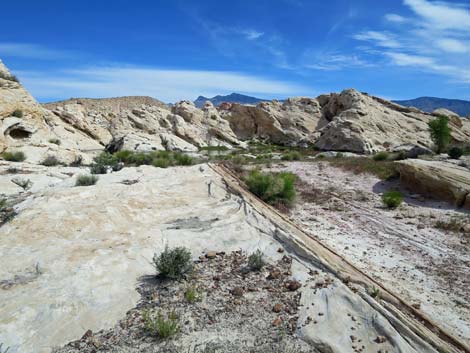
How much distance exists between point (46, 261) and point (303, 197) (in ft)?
26.4

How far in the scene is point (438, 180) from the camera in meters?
11.5

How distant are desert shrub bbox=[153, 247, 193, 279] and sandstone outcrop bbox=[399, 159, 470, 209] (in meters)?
9.24

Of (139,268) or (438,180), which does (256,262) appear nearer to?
(139,268)

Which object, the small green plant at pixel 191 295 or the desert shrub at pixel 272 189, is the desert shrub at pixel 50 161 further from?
the small green plant at pixel 191 295

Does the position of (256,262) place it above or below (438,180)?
below

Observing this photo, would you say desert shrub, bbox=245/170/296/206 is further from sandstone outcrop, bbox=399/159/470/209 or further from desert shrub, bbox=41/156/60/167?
desert shrub, bbox=41/156/60/167

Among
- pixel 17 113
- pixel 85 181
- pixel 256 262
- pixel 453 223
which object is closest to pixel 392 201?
pixel 453 223

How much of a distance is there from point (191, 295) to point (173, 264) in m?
0.71

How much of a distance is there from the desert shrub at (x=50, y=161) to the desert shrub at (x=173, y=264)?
13911 millimetres

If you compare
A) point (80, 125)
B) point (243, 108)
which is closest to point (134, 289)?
point (80, 125)

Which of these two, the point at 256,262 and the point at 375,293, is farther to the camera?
the point at 256,262

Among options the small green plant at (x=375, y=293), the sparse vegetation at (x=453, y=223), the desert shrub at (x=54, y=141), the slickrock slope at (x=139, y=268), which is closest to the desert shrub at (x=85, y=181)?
the slickrock slope at (x=139, y=268)

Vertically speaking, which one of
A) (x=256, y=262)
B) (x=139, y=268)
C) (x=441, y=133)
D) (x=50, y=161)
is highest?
(x=441, y=133)

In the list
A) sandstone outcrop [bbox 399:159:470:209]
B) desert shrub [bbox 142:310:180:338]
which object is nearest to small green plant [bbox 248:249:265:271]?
desert shrub [bbox 142:310:180:338]
